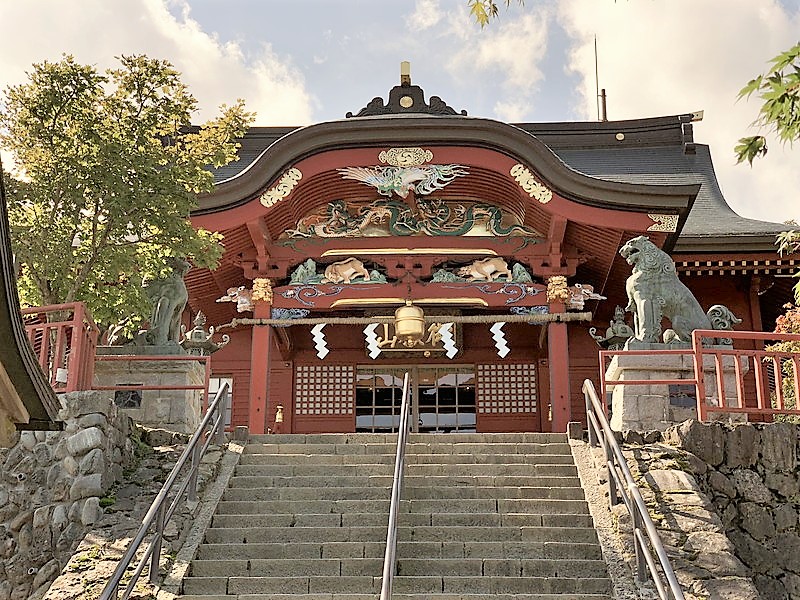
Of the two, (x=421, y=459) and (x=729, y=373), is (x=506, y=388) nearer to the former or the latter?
(x=729, y=373)

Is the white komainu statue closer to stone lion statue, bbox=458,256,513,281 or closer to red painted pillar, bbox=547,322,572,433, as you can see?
red painted pillar, bbox=547,322,572,433

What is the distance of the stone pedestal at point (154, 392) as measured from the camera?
13.0 meters

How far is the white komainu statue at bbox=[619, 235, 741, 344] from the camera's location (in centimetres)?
1300

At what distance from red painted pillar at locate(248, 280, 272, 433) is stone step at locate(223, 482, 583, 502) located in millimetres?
3709

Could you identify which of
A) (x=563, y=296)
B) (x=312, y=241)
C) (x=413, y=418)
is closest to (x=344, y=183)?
(x=312, y=241)

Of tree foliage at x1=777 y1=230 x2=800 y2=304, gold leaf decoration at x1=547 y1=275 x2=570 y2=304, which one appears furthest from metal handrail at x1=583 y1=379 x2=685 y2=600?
gold leaf decoration at x1=547 y1=275 x2=570 y2=304

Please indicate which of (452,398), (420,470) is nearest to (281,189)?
(420,470)

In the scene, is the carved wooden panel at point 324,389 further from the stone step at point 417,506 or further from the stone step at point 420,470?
the stone step at point 417,506

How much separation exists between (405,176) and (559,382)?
356 cm

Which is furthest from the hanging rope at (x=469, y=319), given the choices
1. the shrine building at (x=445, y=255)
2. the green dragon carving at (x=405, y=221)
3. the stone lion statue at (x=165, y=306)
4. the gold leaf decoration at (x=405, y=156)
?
the gold leaf decoration at (x=405, y=156)

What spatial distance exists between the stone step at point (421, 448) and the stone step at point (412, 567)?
101 inches

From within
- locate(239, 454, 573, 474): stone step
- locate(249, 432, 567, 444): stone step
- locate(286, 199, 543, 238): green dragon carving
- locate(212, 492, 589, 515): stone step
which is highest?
locate(286, 199, 543, 238): green dragon carving

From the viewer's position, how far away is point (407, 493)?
10.2 m

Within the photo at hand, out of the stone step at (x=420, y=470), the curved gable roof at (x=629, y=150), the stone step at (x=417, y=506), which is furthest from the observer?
the curved gable roof at (x=629, y=150)
